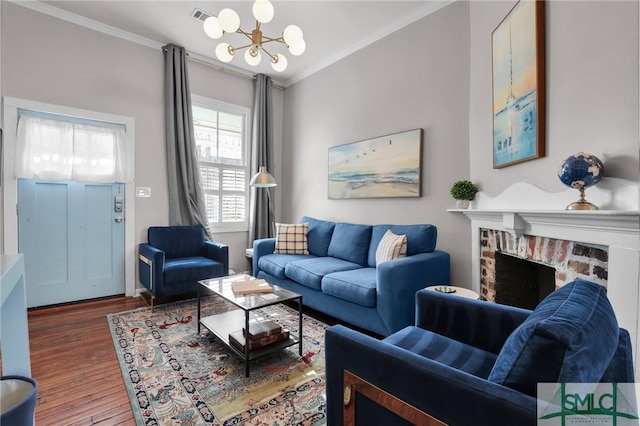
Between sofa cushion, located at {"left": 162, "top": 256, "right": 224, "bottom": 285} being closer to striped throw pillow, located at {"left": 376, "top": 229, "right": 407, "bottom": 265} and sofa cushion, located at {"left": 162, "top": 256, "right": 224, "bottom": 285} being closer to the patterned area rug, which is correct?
the patterned area rug

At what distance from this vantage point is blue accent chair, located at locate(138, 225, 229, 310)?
121 inches

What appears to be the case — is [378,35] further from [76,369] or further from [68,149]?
[76,369]

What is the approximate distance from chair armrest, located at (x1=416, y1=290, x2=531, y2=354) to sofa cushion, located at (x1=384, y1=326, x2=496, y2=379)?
0.15 feet

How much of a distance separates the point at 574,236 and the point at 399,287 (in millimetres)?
1087

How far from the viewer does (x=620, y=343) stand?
37.9 inches

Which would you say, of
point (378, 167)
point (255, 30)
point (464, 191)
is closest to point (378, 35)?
point (378, 167)

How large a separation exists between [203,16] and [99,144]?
1778mm

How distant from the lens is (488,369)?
49.6 inches

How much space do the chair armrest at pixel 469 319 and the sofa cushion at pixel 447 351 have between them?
1.8 inches

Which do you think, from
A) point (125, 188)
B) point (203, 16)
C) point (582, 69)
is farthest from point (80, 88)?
point (582, 69)

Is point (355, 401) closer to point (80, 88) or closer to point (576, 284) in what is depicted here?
point (576, 284)

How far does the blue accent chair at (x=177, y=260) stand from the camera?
3.06 metres

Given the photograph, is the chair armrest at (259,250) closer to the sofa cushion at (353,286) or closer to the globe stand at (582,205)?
the sofa cushion at (353,286)

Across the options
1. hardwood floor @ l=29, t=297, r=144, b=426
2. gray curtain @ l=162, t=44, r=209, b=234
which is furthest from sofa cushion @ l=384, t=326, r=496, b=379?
gray curtain @ l=162, t=44, r=209, b=234
